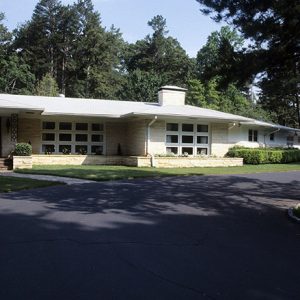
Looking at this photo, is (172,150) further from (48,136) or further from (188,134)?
(48,136)

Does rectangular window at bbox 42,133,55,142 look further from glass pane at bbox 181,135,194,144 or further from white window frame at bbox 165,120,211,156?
glass pane at bbox 181,135,194,144

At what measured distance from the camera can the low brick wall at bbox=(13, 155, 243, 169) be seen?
24.1m

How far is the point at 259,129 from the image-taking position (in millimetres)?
32344

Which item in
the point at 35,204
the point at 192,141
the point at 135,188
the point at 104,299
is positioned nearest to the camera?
the point at 104,299

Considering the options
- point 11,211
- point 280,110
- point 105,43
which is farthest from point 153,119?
point 105,43

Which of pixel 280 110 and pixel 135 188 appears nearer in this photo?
pixel 135 188

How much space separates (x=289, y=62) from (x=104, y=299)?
8656 mm

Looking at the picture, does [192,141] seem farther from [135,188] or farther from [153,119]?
[135,188]

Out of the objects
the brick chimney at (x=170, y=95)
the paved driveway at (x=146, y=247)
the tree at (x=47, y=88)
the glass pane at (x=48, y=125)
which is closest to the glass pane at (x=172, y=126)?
the brick chimney at (x=170, y=95)

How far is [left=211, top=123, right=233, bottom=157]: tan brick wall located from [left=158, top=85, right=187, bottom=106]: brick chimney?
12.3 feet

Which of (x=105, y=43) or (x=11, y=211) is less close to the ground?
(x=105, y=43)

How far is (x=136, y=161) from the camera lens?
24.0 metres

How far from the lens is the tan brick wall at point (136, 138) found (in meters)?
25.4

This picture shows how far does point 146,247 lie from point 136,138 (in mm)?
19828
